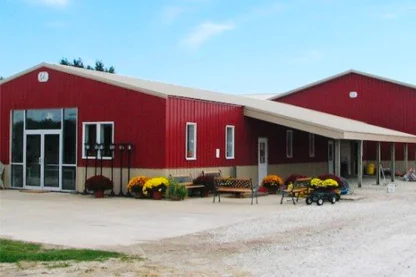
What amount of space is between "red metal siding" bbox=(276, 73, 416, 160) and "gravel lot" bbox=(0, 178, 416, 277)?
21879 millimetres

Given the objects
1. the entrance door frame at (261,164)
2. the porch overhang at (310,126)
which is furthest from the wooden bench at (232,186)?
the entrance door frame at (261,164)

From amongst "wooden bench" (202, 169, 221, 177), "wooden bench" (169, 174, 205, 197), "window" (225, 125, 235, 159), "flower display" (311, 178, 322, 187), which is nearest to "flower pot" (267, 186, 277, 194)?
"wooden bench" (202, 169, 221, 177)

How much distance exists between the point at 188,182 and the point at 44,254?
11.2 m

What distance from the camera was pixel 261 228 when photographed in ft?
39.4

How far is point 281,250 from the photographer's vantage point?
935 centimetres

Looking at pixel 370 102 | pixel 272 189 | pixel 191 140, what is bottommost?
pixel 272 189

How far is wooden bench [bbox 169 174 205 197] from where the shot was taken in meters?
19.1

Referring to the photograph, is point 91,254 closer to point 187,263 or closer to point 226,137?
point 187,263

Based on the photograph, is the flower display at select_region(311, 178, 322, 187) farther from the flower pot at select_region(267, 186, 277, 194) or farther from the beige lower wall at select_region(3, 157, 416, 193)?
the beige lower wall at select_region(3, 157, 416, 193)

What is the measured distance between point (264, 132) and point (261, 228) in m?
13.4

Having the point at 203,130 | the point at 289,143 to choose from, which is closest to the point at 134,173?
the point at 203,130

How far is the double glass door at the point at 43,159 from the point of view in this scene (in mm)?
21172

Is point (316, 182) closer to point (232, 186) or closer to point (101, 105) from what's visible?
point (232, 186)

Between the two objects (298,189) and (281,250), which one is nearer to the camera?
(281,250)
